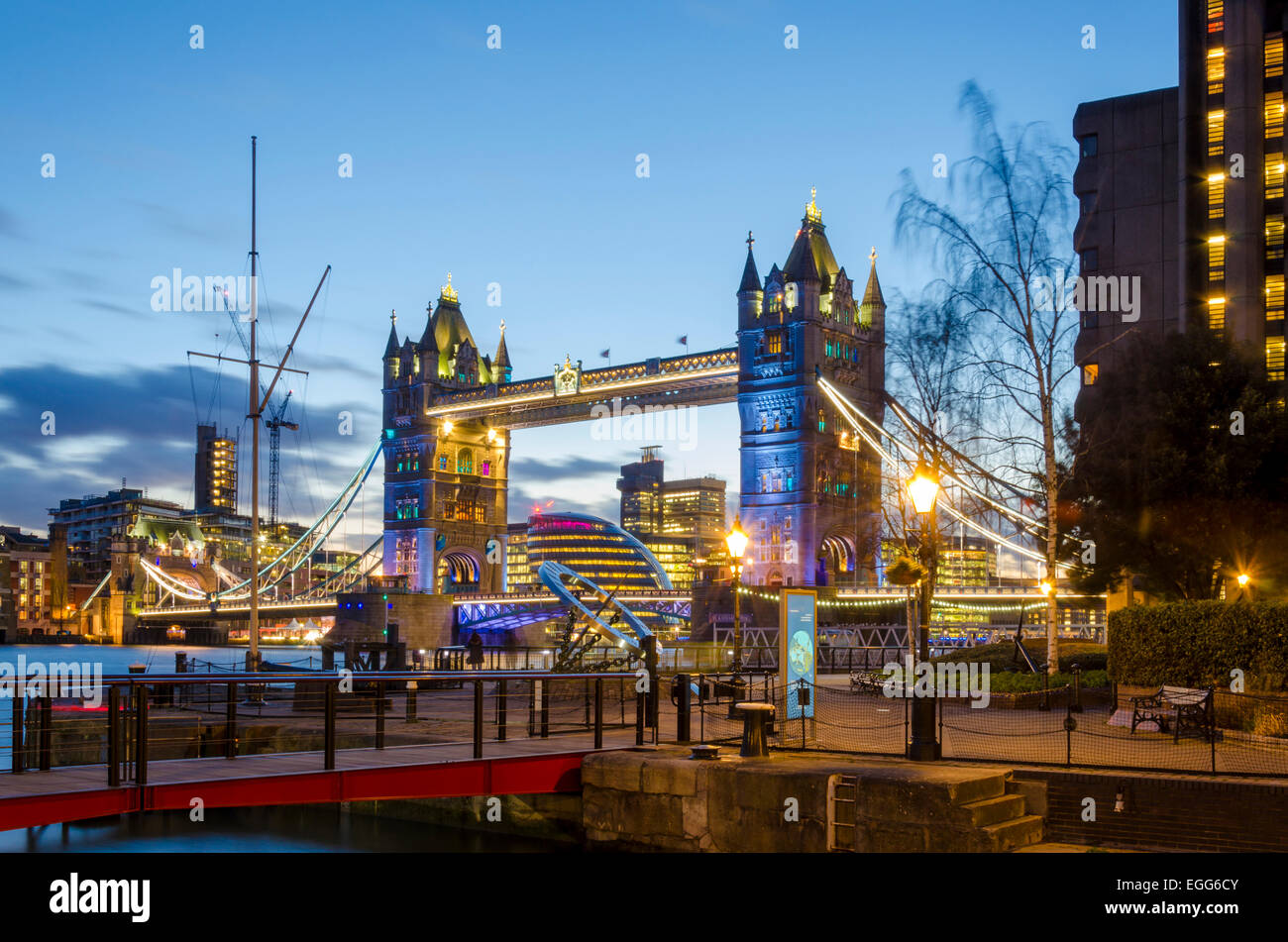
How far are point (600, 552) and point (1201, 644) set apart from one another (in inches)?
4469

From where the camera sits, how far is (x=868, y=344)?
9300cm

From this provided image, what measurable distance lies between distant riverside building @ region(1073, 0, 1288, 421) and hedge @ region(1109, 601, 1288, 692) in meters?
23.0

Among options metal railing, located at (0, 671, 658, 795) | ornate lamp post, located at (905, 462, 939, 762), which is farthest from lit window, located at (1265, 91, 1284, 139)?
ornate lamp post, located at (905, 462, 939, 762)

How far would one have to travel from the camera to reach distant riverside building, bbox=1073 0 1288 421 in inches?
1780

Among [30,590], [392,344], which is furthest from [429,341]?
[30,590]

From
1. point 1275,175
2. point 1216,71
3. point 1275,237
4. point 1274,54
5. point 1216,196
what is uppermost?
point 1274,54

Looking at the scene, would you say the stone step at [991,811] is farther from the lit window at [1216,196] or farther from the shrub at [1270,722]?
the lit window at [1216,196]

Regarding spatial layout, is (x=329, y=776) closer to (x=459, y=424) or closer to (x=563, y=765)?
(x=563, y=765)

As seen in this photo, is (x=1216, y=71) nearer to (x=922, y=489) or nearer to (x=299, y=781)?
(x=922, y=489)

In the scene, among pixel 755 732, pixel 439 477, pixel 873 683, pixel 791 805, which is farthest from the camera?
pixel 439 477

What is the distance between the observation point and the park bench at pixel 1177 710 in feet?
60.5

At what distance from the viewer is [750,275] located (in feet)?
303
